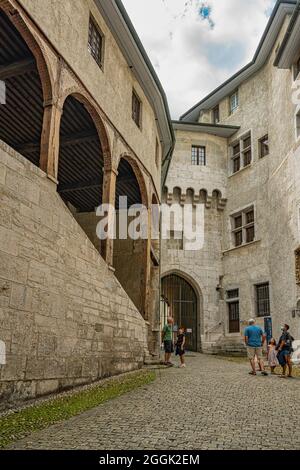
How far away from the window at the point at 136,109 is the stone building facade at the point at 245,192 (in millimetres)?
6285

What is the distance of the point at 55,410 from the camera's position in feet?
21.4

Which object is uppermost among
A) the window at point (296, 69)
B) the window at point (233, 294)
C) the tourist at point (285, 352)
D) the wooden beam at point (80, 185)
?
the window at point (296, 69)

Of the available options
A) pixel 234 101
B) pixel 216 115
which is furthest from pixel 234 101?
pixel 216 115

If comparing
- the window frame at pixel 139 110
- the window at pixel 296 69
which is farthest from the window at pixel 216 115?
the window frame at pixel 139 110

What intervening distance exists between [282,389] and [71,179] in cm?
1050

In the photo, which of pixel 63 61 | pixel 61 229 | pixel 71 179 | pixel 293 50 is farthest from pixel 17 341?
pixel 293 50

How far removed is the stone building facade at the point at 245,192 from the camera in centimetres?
1861

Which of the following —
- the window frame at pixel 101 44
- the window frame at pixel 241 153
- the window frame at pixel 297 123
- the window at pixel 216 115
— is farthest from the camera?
the window at pixel 216 115

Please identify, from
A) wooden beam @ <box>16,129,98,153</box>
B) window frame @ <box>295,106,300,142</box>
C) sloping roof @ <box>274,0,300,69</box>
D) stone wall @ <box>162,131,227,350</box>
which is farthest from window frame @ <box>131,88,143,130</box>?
stone wall @ <box>162,131,227,350</box>

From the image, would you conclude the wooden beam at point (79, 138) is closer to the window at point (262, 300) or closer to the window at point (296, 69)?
the window at point (296, 69)

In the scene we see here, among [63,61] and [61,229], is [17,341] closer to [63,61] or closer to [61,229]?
[61,229]
